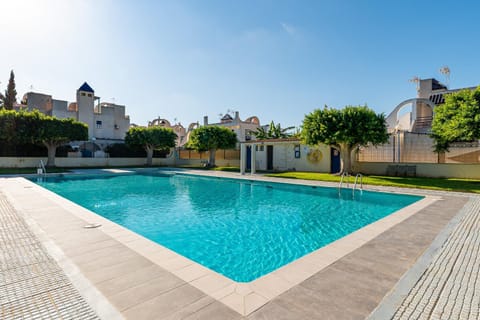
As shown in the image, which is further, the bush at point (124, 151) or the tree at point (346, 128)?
the bush at point (124, 151)

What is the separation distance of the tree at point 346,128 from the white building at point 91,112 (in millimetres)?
26855

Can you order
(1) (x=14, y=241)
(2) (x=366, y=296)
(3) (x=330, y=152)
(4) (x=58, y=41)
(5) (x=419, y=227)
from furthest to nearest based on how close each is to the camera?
(3) (x=330, y=152) < (4) (x=58, y=41) < (5) (x=419, y=227) < (1) (x=14, y=241) < (2) (x=366, y=296)

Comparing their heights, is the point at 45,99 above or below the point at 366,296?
above

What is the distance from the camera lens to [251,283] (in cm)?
341

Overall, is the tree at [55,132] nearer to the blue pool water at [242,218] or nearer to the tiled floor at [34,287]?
the blue pool water at [242,218]

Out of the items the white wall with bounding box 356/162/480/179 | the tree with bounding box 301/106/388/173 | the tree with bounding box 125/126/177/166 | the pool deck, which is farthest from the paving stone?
the tree with bounding box 125/126/177/166

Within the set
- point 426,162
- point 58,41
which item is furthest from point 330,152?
point 58,41

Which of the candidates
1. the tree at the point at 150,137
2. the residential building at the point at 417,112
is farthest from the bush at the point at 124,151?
the residential building at the point at 417,112

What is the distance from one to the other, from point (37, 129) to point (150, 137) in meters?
10.3

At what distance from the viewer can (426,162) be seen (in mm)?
17312

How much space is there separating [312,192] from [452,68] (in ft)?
106

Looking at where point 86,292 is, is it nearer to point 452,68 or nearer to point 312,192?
point 312,192

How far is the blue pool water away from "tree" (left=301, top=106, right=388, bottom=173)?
13.8 ft

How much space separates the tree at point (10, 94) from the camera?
3925cm
